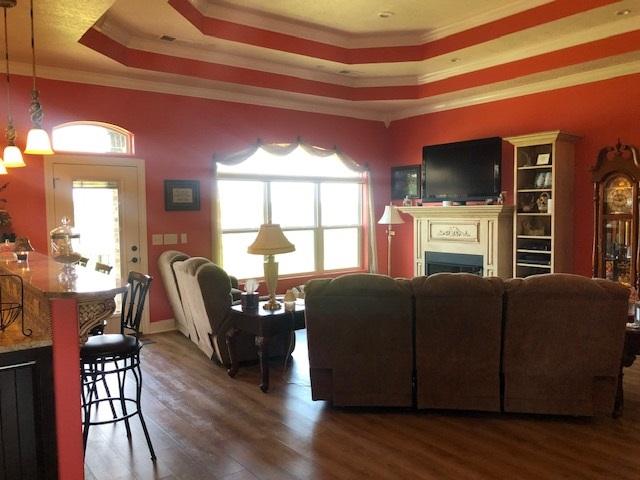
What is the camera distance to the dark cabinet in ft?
7.54

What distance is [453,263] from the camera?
7086mm

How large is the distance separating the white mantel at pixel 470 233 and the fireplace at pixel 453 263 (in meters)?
0.06

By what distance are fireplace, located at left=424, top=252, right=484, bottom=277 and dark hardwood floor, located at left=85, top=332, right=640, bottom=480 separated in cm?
276

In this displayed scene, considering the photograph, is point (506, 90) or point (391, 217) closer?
point (506, 90)

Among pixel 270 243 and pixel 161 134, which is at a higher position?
pixel 161 134

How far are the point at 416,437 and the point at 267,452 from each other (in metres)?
0.96

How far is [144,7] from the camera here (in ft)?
14.9

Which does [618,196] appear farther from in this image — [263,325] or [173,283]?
[173,283]

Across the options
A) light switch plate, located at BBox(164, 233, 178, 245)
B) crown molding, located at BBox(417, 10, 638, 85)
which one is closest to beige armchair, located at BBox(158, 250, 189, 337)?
light switch plate, located at BBox(164, 233, 178, 245)

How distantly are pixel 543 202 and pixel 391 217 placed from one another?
228 cm

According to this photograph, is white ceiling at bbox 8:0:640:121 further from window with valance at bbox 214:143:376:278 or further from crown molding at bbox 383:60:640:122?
window with valance at bbox 214:143:376:278

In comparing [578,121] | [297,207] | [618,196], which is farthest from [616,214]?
[297,207]

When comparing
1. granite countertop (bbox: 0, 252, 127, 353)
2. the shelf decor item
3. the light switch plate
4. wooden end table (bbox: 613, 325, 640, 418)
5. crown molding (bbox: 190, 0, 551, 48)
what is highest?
crown molding (bbox: 190, 0, 551, 48)

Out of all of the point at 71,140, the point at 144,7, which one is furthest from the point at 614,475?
the point at 71,140
